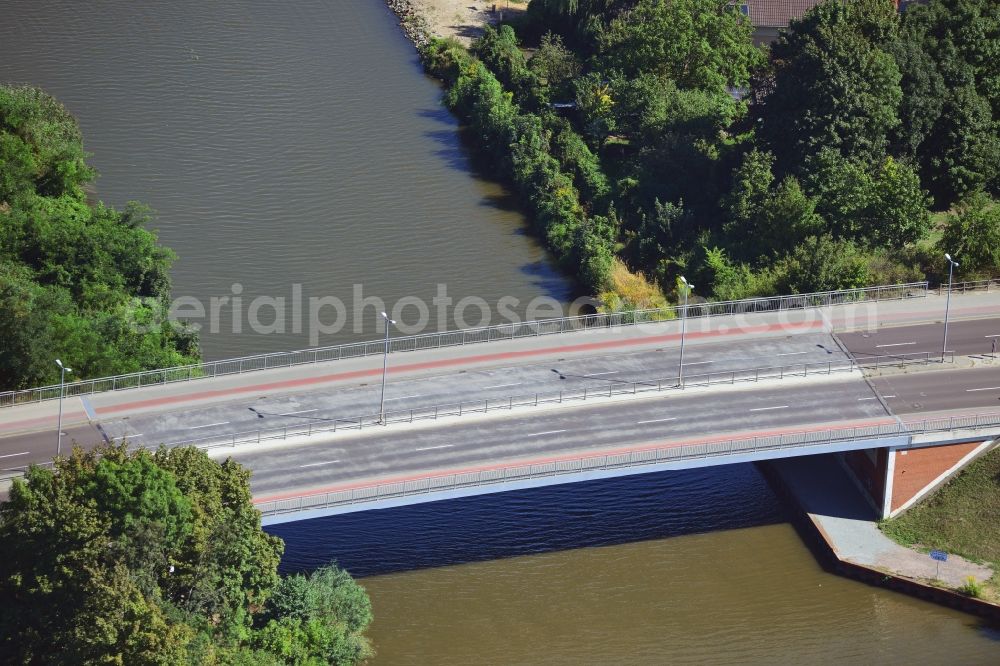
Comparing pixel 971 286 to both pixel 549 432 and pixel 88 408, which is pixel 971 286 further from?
pixel 88 408

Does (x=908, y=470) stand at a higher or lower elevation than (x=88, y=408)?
lower

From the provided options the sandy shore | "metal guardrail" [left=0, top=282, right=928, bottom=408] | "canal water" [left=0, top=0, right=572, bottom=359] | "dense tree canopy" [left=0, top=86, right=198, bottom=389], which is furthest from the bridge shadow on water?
the sandy shore

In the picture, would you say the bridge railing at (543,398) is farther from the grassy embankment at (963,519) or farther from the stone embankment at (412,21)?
the stone embankment at (412,21)

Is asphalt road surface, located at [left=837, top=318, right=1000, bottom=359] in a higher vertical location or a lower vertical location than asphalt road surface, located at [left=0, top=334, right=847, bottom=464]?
higher

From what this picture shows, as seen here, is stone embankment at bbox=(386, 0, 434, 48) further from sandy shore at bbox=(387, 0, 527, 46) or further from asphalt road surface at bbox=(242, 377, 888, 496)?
asphalt road surface at bbox=(242, 377, 888, 496)

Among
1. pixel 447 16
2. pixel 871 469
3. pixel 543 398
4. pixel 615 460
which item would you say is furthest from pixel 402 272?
pixel 447 16

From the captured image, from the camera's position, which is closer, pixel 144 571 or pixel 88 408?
pixel 144 571

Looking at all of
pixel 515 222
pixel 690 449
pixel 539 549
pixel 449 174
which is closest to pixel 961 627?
pixel 690 449
